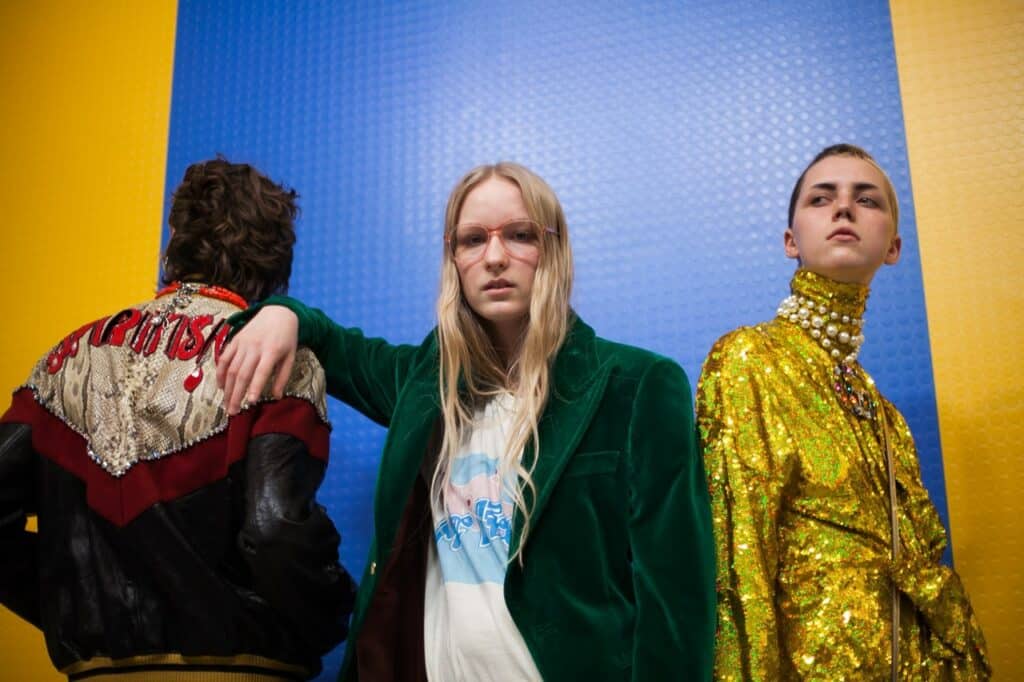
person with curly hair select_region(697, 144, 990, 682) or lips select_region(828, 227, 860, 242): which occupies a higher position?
lips select_region(828, 227, 860, 242)

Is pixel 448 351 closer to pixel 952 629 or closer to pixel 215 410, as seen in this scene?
pixel 215 410

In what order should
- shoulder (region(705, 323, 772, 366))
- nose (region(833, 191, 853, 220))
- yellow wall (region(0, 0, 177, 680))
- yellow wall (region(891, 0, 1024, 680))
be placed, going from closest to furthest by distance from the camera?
shoulder (region(705, 323, 772, 366)) < nose (region(833, 191, 853, 220)) < yellow wall (region(891, 0, 1024, 680)) < yellow wall (region(0, 0, 177, 680))

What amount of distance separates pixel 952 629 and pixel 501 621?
2.63ft

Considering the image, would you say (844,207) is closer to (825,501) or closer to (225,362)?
(825,501)

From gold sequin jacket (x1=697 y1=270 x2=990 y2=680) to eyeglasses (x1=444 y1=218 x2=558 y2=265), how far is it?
0.42 metres

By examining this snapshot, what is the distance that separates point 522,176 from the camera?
1668 millimetres

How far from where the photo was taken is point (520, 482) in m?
1.46

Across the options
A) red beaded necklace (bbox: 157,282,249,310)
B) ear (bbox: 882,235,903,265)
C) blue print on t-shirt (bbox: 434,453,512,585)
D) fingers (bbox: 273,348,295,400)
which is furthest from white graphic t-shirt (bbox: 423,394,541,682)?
ear (bbox: 882,235,903,265)

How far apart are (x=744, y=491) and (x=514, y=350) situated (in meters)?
0.50

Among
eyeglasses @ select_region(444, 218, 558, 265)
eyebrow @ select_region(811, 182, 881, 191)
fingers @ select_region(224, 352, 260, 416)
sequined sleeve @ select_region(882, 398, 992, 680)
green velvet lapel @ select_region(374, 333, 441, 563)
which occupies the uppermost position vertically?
eyebrow @ select_region(811, 182, 881, 191)

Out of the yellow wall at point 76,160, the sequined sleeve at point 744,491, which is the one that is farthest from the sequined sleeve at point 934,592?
the yellow wall at point 76,160

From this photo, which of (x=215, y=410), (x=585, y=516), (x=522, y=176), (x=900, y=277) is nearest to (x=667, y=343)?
(x=900, y=277)

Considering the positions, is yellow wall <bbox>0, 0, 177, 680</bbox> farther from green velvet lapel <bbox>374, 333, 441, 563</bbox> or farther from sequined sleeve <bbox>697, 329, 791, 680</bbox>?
sequined sleeve <bbox>697, 329, 791, 680</bbox>

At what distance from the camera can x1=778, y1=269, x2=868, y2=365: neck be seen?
1760 millimetres
